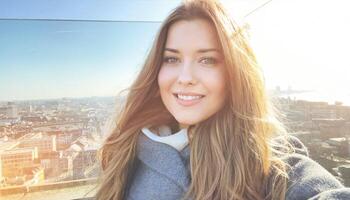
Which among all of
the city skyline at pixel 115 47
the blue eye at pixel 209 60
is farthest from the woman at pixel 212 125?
the city skyline at pixel 115 47

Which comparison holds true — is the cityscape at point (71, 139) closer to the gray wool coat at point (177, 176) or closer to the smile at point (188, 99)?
the gray wool coat at point (177, 176)

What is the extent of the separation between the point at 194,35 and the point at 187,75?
10 cm

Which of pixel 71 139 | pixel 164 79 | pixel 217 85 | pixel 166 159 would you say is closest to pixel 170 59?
pixel 164 79

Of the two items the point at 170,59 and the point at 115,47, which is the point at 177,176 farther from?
the point at 115,47

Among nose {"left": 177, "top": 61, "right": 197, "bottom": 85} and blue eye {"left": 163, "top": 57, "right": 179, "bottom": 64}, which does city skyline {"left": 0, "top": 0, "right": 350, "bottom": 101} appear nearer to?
blue eye {"left": 163, "top": 57, "right": 179, "bottom": 64}

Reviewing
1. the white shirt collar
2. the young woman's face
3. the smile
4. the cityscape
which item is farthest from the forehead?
the cityscape

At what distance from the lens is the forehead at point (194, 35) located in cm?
98

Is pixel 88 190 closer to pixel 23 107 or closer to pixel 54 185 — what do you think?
pixel 54 185

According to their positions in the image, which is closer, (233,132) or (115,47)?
(233,132)

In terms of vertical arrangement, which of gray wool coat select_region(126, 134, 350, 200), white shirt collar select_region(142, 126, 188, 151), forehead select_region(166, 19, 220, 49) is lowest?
gray wool coat select_region(126, 134, 350, 200)

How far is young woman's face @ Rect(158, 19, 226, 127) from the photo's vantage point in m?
0.98

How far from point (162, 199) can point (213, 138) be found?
0.21m

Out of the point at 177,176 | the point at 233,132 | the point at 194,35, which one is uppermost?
the point at 194,35

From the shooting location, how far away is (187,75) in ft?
3.21
